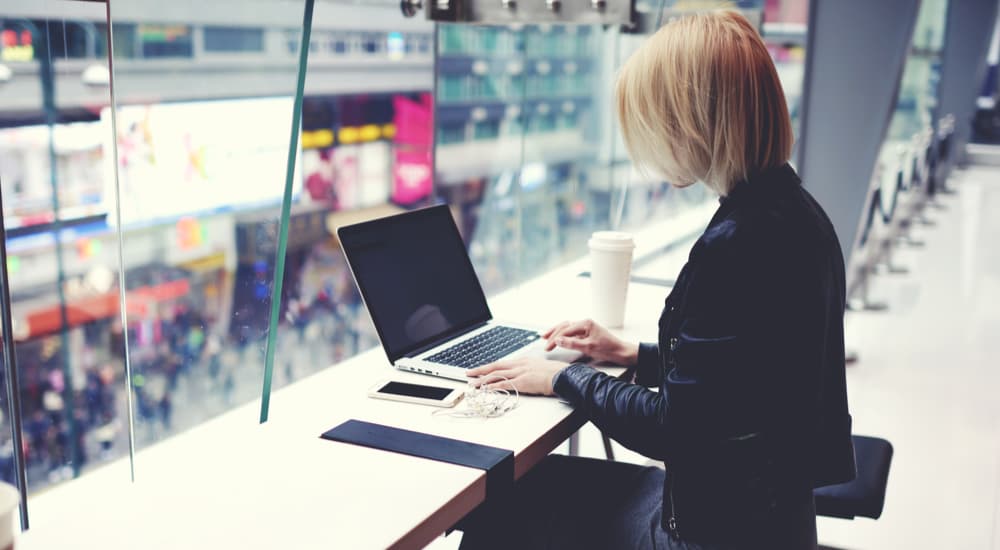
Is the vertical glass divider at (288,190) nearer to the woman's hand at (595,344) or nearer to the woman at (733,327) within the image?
the woman's hand at (595,344)

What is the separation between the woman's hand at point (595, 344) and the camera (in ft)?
6.08

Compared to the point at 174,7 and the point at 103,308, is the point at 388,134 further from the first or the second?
the point at 174,7

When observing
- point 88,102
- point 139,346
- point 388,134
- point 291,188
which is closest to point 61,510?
point 139,346

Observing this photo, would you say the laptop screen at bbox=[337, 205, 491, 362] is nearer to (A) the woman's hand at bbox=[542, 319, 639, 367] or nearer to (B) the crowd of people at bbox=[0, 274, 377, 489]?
(B) the crowd of people at bbox=[0, 274, 377, 489]

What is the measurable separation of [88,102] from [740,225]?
210 centimetres

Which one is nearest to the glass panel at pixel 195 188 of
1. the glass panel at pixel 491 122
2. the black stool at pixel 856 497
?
the glass panel at pixel 491 122

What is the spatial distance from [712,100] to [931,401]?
10.8 feet

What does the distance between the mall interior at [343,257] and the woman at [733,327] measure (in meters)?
0.17

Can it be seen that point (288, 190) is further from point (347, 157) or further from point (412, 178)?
point (347, 157)

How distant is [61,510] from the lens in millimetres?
1260

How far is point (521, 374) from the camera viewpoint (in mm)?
1692

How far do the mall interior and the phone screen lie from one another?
5 centimetres

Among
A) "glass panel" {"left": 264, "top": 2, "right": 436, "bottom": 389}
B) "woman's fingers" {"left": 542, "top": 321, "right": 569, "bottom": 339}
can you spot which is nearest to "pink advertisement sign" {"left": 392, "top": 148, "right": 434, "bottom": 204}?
"glass panel" {"left": 264, "top": 2, "right": 436, "bottom": 389}

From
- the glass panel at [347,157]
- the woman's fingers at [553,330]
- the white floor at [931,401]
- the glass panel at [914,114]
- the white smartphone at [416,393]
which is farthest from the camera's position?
the glass panel at [914,114]
